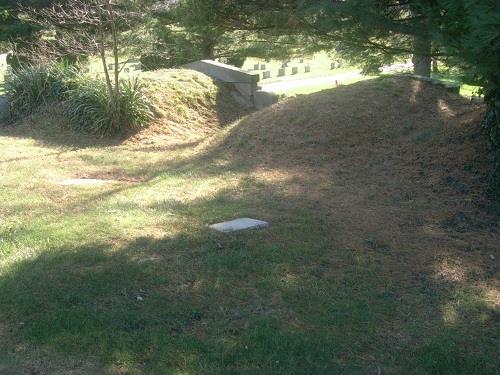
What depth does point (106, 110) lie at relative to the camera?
12.8 meters

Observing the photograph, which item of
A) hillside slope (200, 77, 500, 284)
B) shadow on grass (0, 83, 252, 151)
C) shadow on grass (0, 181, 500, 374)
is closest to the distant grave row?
shadow on grass (0, 83, 252, 151)

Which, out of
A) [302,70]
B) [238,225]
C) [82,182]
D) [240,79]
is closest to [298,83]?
[302,70]

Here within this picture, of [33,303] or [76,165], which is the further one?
[76,165]

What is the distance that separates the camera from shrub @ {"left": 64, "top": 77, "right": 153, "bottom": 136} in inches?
503

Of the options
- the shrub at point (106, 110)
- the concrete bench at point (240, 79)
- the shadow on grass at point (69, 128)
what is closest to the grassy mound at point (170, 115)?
the shadow on grass at point (69, 128)

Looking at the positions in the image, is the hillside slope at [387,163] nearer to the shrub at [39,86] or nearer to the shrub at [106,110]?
the shrub at [106,110]

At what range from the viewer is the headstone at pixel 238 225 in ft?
20.1

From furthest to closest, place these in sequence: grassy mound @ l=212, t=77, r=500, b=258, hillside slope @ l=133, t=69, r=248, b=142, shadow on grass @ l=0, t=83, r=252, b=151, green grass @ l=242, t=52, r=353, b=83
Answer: green grass @ l=242, t=52, r=353, b=83
hillside slope @ l=133, t=69, r=248, b=142
shadow on grass @ l=0, t=83, r=252, b=151
grassy mound @ l=212, t=77, r=500, b=258

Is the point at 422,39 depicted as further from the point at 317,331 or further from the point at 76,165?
the point at 76,165

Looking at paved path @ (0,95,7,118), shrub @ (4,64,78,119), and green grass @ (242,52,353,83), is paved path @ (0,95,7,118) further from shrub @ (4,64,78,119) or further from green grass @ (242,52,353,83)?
green grass @ (242,52,353,83)

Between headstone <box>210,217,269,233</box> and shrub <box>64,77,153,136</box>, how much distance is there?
7081mm

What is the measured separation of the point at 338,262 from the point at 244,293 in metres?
1.01

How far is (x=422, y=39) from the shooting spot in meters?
6.32

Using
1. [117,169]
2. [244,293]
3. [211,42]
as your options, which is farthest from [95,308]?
[211,42]
